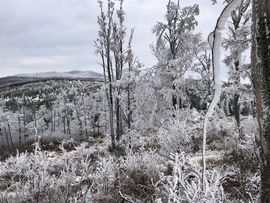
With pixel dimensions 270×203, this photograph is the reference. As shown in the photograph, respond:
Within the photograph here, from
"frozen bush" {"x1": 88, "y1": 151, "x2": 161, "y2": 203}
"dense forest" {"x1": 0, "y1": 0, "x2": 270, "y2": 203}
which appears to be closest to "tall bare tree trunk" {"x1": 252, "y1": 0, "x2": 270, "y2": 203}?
"dense forest" {"x1": 0, "y1": 0, "x2": 270, "y2": 203}

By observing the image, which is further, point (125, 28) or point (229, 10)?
point (125, 28)

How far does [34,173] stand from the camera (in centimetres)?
458

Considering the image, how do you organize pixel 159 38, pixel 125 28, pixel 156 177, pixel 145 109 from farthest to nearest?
pixel 125 28
pixel 145 109
pixel 159 38
pixel 156 177

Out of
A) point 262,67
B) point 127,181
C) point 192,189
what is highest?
point 262,67

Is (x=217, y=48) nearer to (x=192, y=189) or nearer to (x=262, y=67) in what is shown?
(x=262, y=67)

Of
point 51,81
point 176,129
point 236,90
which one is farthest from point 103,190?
point 51,81

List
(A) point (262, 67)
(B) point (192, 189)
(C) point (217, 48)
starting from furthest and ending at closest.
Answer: (B) point (192, 189), (A) point (262, 67), (C) point (217, 48)

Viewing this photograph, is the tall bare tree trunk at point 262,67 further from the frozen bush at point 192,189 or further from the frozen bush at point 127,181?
the frozen bush at point 127,181

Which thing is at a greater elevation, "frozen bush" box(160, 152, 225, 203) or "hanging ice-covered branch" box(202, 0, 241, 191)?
"hanging ice-covered branch" box(202, 0, 241, 191)

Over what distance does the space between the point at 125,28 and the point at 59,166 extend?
6.71m

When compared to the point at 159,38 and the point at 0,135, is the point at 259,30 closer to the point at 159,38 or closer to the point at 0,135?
the point at 159,38

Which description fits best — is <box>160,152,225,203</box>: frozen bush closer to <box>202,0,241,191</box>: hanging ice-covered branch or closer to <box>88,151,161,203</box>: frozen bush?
<box>202,0,241,191</box>: hanging ice-covered branch

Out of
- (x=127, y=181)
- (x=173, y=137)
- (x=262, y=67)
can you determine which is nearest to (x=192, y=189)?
(x=262, y=67)

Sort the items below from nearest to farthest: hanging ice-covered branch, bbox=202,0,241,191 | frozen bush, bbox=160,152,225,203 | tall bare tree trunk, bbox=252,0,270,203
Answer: hanging ice-covered branch, bbox=202,0,241,191
tall bare tree trunk, bbox=252,0,270,203
frozen bush, bbox=160,152,225,203
